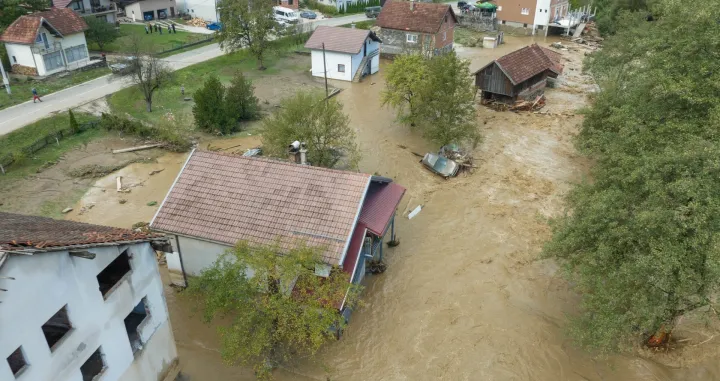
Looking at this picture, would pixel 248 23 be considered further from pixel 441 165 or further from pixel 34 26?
pixel 441 165

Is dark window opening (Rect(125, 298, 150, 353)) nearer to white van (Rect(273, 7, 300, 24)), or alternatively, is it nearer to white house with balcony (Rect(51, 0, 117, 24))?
white house with balcony (Rect(51, 0, 117, 24))

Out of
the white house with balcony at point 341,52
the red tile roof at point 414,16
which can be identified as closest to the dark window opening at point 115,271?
the white house with balcony at point 341,52

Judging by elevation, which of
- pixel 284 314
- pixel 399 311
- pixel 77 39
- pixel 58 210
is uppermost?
pixel 77 39

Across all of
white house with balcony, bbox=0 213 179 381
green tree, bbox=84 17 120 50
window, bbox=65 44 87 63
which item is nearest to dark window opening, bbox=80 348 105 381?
white house with balcony, bbox=0 213 179 381

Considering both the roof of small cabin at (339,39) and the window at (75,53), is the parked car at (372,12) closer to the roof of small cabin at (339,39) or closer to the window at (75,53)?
the roof of small cabin at (339,39)

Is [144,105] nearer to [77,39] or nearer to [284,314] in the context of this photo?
[77,39]

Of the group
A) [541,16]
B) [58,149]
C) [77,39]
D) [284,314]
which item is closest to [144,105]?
[58,149]
